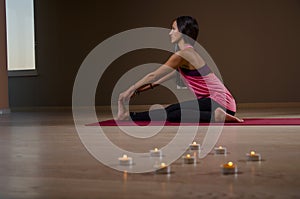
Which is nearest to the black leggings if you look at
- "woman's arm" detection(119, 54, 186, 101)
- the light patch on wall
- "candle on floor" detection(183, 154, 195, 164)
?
"woman's arm" detection(119, 54, 186, 101)

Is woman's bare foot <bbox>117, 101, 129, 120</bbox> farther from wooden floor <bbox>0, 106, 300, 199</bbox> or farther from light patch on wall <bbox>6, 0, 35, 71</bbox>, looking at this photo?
light patch on wall <bbox>6, 0, 35, 71</bbox>

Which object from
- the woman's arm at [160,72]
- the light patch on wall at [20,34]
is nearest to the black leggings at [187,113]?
the woman's arm at [160,72]

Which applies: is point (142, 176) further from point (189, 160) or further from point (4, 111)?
point (4, 111)

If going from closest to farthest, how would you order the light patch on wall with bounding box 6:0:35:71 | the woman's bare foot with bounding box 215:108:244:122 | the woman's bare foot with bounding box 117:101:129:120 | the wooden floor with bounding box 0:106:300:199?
the wooden floor with bounding box 0:106:300:199 < the woman's bare foot with bounding box 215:108:244:122 < the woman's bare foot with bounding box 117:101:129:120 < the light patch on wall with bounding box 6:0:35:71

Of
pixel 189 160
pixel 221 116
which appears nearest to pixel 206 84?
pixel 221 116

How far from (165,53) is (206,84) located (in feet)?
9.32

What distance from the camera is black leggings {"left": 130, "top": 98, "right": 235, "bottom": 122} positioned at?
3287 mm

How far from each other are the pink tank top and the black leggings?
0.14 ft

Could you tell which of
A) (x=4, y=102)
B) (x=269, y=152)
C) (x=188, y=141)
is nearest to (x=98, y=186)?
(x=269, y=152)

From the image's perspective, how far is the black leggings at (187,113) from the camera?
3.29 metres

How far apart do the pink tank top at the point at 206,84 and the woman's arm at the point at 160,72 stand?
0.08m

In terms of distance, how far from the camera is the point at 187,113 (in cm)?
340

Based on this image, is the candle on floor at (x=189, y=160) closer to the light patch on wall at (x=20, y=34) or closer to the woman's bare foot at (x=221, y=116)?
the woman's bare foot at (x=221, y=116)

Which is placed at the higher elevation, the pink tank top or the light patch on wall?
the light patch on wall
